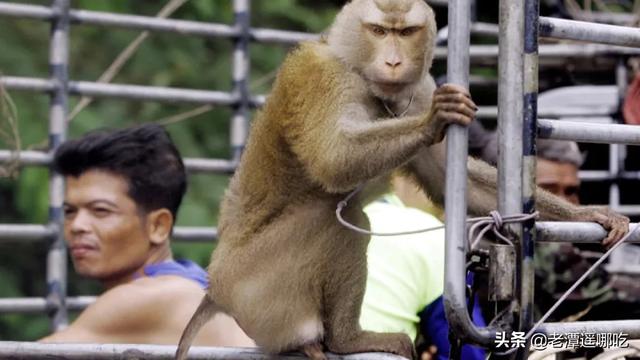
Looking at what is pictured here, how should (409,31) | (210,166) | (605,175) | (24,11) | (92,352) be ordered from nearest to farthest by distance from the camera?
(92,352) → (409,31) → (24,11) → (605,175) → (210,166)

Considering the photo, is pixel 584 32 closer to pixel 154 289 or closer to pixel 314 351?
pixel 314 351

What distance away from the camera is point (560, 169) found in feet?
18.2

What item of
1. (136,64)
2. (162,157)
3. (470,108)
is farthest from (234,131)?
(470,108)

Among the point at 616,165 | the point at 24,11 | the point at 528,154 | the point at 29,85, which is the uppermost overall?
the point at 24,11

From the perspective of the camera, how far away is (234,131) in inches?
250

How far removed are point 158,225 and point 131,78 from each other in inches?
115

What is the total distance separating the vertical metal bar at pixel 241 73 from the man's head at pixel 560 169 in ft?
4.43

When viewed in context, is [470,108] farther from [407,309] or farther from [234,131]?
[234,131]

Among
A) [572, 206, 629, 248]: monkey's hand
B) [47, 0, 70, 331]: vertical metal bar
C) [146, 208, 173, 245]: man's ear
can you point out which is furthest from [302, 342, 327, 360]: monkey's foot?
[47, 0, 70, 331]: vertical metal bar

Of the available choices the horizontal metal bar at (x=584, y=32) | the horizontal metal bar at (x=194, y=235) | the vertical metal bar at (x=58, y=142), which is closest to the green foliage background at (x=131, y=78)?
the horizontal metal bar at (x=194, y=235)

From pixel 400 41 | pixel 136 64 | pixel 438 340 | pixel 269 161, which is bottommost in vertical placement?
pixel 438 340

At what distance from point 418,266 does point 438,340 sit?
0.21 m

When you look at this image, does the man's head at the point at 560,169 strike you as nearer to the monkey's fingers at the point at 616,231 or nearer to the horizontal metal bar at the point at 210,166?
the horizontal metal bar at the point at 210,166

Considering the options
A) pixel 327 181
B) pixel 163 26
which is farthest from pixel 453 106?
pixel 163 26
